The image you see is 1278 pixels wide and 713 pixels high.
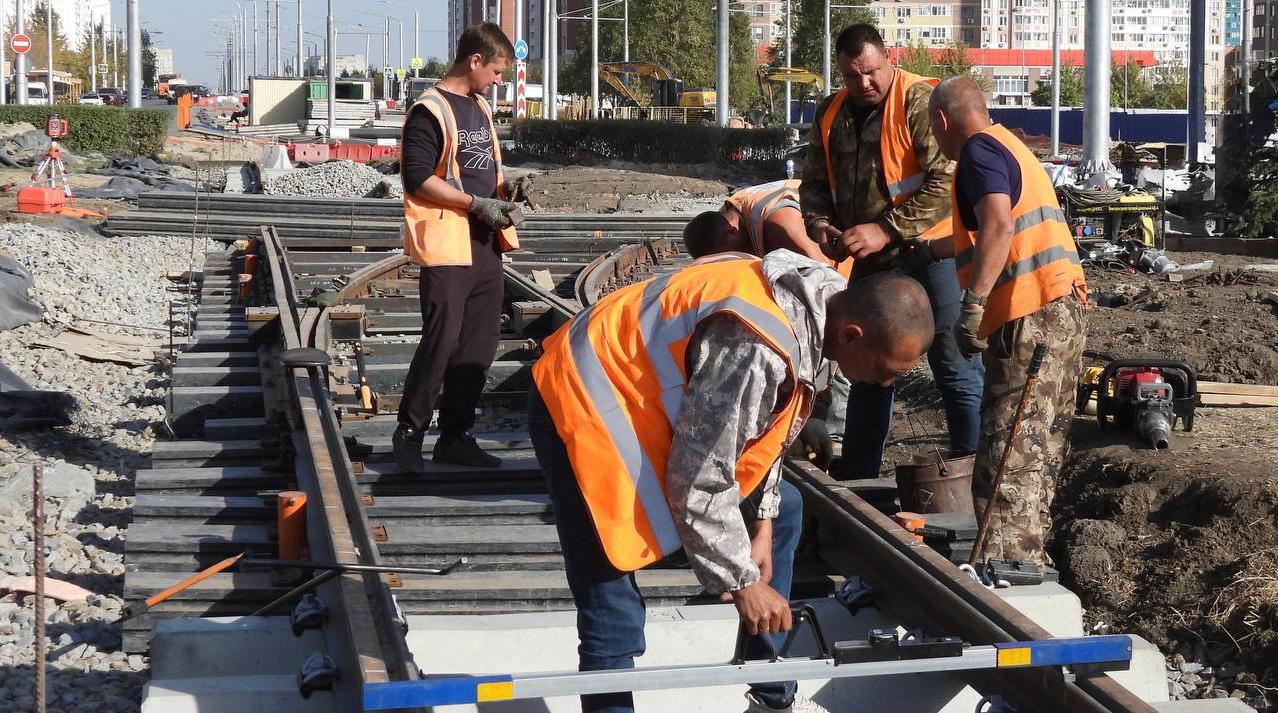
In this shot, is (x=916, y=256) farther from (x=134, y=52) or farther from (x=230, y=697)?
(x=134, y=52)

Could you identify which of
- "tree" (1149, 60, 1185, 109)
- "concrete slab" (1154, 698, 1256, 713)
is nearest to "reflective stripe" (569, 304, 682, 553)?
"concrete slab" (1154, 698, 1256, 713)

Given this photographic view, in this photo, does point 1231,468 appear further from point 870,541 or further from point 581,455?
point 581,455

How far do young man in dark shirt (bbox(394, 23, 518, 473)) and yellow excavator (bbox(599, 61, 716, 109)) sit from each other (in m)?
55.2

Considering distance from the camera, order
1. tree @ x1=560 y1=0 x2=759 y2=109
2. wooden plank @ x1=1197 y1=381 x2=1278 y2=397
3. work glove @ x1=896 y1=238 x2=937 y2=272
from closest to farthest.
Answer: work glove @ x1=896 y1=238 x2=937 y2=272 → wooden plank @ x1=1197 y1=381 x2=1278 y2=397 → tree @ x1=560 y1=0 x2=759 y2=109

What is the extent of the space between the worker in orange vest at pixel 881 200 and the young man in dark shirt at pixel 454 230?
1.33 m

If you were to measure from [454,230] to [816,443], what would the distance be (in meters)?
1.67

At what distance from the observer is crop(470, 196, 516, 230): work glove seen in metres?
5.87

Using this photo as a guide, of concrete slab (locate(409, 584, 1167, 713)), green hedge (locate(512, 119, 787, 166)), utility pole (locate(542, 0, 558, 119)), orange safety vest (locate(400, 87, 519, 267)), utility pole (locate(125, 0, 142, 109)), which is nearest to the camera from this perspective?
concrete slab (locate(409, 584, 1167, 713))

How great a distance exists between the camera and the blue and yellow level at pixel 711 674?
3.08 m

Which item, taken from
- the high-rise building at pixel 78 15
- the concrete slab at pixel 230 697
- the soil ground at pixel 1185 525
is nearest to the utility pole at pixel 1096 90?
the soil ground at pixel 1185 525

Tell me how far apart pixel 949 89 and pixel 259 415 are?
4030mm

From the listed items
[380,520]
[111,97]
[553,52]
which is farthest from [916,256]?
[111,97]

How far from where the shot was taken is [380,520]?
5609 millimetres

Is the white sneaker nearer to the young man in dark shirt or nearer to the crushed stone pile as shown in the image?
the young man in dark shirt
